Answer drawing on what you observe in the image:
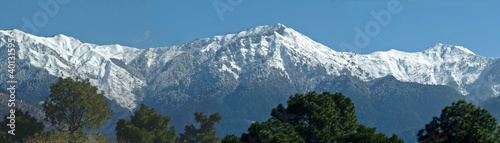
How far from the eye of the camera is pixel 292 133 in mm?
93438

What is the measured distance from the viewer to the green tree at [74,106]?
138 m

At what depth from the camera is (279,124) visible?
94188 mm

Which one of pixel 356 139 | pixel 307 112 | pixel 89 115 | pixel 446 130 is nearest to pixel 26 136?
pixel 89 115

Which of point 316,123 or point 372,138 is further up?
point 316,123

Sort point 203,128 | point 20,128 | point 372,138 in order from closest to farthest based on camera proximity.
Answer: point 372,138
point 20,128
point 203,128

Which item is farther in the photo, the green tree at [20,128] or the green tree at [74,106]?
the green tree at [20,128]

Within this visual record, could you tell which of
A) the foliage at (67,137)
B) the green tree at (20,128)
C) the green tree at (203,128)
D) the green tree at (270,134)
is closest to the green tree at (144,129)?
the green tree at (203,128)

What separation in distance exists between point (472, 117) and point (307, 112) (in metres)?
38.1

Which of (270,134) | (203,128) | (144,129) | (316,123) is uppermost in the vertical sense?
(203,128)

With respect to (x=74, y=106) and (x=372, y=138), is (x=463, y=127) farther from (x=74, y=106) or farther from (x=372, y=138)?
(x=74, y=106)

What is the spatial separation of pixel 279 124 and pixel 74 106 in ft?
210

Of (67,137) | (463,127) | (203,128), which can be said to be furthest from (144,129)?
(463,127)

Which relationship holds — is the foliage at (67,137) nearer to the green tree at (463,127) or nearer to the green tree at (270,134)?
the green tree at (270,134)

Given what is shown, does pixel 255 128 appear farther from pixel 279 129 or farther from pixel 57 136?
pixel 57 136
